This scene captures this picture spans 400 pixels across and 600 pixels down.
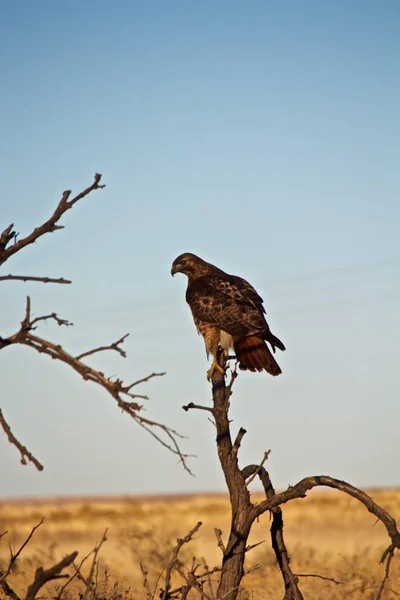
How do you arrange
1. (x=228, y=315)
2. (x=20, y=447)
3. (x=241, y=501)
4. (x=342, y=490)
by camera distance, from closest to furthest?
(x=20, y=447) → (x=342, y=490) → (x=241, y=501) → (x=228, y=315)

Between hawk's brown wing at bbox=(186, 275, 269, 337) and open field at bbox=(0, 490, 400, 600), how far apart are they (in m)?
2.22

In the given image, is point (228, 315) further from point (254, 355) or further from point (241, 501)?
point (241, 501)

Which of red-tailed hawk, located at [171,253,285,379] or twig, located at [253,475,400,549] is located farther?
red-tailed hawk, located at [171,253,285,379]

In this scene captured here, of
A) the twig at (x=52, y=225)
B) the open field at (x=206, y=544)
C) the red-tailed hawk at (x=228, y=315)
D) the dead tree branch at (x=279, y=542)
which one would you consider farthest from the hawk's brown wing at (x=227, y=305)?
the twig at (x=52, y=225)

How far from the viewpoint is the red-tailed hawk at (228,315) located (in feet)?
29.3

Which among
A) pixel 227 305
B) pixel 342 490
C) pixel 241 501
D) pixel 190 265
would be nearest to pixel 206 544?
pixel 190 265

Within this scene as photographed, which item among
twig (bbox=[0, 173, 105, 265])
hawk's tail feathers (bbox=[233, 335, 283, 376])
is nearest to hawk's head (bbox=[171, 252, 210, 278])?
hawk's tail feathers (bbox=[233, 335, 283, 376])

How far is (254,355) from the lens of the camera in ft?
29.1

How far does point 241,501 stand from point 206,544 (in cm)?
1610

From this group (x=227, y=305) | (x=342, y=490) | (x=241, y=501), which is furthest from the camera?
(x=227, y=305)

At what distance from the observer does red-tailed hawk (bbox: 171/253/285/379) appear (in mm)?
8922

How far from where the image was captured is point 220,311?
31.4 ft

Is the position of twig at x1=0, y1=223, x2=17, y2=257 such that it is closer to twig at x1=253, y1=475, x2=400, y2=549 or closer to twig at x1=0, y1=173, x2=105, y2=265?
twig at x1=0, y1=173, x2=105, y2=265

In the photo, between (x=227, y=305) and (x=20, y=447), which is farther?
(x=227, y=305)
